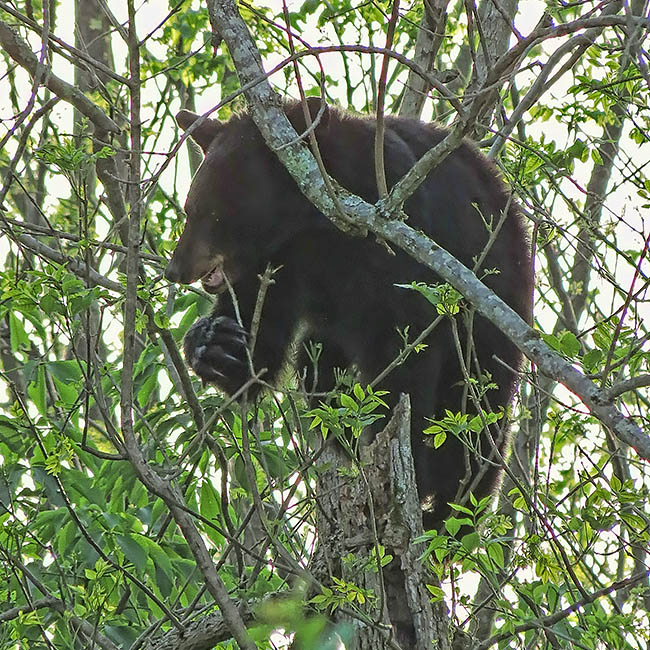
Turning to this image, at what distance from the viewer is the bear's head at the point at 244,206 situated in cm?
534

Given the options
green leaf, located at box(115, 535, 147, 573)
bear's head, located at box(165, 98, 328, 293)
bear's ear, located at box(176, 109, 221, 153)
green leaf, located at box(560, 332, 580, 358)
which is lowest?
Result: green leaf, located at box(560, 332, 580, 358)

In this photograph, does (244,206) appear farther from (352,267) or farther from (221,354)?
(221,354)

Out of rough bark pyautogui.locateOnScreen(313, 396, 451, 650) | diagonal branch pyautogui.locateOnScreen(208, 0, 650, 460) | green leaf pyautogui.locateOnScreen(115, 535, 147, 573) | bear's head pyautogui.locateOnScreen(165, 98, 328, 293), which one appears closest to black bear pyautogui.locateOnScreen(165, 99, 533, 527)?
bear's head pyautogui.locateOnScreen(165, 98, 328, 293)

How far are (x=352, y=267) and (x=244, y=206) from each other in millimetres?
640

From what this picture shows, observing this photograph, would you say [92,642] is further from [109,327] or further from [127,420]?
[109,327]

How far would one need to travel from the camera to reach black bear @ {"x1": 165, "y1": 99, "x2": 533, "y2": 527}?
509cm

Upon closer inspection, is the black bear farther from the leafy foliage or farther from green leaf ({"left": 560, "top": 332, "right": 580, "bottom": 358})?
green leaf ({"left": 560, "top": 332, "right": 580, "bottom": 358})

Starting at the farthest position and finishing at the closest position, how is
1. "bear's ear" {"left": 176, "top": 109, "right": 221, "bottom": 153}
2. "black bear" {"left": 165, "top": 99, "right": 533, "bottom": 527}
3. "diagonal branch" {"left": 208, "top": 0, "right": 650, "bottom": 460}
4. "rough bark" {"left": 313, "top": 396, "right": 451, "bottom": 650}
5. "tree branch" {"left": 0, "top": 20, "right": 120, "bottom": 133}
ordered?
"bear's ear" {"left": 176, "top": 109, "right": 221, "bottom": 153} < "black bear" {"left": 165, "top": 99, "right": 533, "bottom": 527} < "tree branch" {"left": 0, "top": 20, "right": 120, "bottom": 133} < "rough bark" {"left": 313, "top": 396, "right": 451, "bottom": 650} < "diagonal branch" {"left": 208, "top": 0, "right": 650, "bottom": 460}

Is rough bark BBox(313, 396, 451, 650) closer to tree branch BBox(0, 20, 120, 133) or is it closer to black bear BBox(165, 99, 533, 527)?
black bear BBox(165, 99, 533, 527)

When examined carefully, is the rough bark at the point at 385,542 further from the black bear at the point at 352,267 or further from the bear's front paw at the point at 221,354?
the bear's front paw at the point at 221,354

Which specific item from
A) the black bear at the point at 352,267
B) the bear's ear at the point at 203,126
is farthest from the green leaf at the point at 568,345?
the bear's ear at the point at 203,126

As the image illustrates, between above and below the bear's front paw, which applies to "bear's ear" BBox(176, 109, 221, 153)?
above

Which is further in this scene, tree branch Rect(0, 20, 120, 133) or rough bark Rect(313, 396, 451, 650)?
tree branch Rect(0, 20, 120, 133)

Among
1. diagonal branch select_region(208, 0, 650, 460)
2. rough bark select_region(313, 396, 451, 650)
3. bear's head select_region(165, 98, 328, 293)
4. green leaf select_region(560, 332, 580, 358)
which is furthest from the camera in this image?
bear's head select_region(165, 98, 328, 293)
